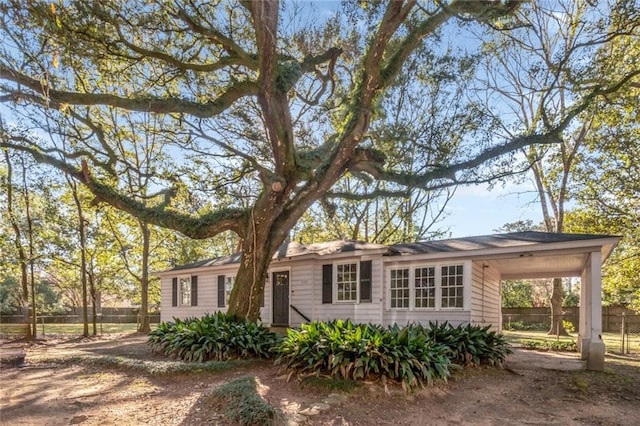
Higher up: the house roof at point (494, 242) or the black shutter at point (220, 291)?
the house roof at point (494, 242)

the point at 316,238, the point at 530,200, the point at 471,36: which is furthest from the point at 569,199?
the point at 316,238

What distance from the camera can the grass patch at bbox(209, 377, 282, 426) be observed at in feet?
15.1

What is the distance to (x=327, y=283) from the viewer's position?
12594 mm

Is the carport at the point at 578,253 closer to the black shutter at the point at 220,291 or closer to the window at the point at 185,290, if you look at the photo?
the black shutter at the point at 220,291

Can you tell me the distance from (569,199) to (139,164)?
18451 mm

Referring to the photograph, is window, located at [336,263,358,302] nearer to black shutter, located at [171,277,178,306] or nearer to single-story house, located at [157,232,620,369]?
single-story house, located at [157,232,620,369]

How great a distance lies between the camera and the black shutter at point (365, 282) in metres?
11.6

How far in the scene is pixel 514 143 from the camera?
9.95 m

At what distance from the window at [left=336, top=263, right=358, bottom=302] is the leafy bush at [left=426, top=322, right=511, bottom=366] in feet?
12.3

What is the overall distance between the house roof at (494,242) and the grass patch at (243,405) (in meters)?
6.54

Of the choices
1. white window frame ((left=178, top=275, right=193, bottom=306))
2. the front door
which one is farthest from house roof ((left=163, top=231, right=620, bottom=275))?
white window frame ((left=178, top=275, right=193, bottom=306))

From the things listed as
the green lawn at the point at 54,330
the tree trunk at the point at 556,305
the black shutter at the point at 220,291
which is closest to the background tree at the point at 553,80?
the tree trunk at the point at 556,305

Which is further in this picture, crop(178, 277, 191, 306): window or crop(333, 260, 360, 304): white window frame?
crop(178, 277, 191, 306): window

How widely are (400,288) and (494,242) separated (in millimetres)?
2901
